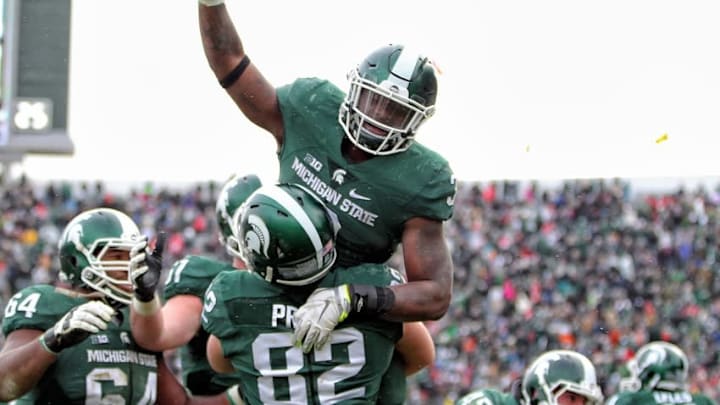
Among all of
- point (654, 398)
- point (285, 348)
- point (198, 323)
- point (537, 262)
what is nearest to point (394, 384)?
point (285, 348)

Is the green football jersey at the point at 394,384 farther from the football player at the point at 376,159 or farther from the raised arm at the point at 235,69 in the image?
the raised arm at the point at 235,69

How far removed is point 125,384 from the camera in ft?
14.4

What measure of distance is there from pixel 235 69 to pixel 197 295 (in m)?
1.25

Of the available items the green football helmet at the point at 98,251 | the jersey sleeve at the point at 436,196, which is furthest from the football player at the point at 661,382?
the jersey sleeve at the point at 436,196

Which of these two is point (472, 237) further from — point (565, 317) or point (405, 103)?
point (405, 103)

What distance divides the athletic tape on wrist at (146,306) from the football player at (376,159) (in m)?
0.69

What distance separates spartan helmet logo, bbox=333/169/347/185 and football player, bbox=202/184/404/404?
164 mm

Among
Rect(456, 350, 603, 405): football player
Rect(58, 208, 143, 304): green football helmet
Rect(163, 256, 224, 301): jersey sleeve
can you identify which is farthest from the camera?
Rect(456, 350, 603, 405): football player

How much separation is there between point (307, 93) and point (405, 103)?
13.3 inches

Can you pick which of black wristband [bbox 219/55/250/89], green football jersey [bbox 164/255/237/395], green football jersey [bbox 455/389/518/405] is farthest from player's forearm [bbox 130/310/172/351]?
green football jersey [bbox 455/389/518/405]

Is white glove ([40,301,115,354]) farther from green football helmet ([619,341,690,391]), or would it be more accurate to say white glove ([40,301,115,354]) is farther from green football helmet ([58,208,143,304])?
green football helmet ([619,341,690,391])

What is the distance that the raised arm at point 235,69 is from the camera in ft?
12.2

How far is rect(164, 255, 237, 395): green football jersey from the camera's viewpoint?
4730 millimetres

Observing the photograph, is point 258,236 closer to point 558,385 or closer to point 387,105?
point 387,105
